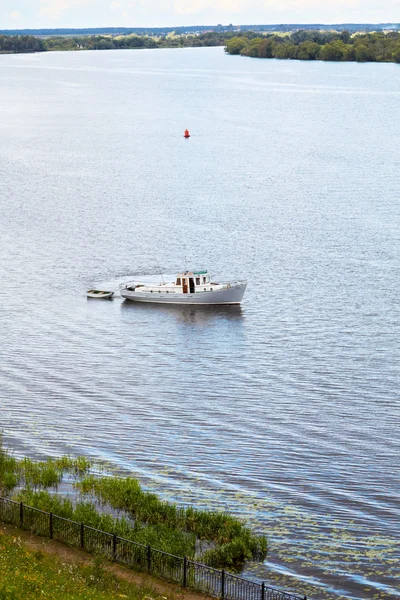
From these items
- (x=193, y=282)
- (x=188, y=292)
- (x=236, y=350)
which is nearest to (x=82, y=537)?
(x=236, y=350)

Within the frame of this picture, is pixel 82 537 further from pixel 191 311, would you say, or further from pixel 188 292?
pixel 188 292

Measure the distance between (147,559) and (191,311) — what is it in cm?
4788

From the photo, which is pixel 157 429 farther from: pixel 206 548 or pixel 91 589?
pixel 91 589

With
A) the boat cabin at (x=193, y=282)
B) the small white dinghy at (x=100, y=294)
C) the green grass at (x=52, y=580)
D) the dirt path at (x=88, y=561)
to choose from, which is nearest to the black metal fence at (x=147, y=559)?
the dirt path at (x=88, y=561)

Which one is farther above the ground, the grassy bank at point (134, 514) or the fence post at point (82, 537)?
the fence post at point (82, 537)

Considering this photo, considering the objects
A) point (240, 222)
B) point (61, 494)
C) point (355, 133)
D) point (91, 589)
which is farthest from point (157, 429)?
point (355, 133)

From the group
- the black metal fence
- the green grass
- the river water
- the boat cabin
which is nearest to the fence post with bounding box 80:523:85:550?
the black metal fence

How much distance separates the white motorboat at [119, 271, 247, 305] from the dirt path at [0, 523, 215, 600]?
4580cm

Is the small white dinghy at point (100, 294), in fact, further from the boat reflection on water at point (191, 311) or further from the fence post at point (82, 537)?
the fence post at point (82, 537)

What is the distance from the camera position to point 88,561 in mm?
32625

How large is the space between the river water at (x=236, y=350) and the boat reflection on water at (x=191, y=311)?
26 cm

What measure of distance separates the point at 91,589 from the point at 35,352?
37.3 metres

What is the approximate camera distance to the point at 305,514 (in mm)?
41562

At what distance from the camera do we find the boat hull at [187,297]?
79812 mm
